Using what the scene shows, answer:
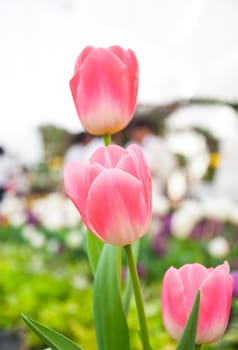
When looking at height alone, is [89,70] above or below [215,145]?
above

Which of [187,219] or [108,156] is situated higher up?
[108,156]

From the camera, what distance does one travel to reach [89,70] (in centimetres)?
35

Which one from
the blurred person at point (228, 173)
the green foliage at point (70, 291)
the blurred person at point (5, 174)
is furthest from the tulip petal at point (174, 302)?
the blurred person at point (5, 174)

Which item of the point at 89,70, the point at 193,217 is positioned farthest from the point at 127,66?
the point at 193,217

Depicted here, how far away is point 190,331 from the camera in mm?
278

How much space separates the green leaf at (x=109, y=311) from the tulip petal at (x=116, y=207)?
38 mm

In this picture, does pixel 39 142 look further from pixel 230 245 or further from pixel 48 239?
pixel 230 245

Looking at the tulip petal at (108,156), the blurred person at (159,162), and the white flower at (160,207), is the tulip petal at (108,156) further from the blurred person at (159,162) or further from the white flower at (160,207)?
the blurred person at (159,162)

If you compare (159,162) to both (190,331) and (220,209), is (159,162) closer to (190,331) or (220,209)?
(220,209)

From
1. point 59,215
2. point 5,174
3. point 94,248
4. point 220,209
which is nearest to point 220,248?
point 220,209

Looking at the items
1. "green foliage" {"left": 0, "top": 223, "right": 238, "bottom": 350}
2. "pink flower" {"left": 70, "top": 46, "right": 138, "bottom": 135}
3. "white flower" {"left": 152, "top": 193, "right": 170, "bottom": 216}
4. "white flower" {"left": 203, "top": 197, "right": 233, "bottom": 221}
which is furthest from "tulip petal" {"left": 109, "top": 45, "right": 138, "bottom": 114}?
"white flower" {"left": 152, "top": 193, "right": 170, "bottom": 216}

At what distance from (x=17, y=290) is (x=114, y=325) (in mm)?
1144

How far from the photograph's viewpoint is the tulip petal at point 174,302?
295 mm

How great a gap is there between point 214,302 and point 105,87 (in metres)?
0.13
